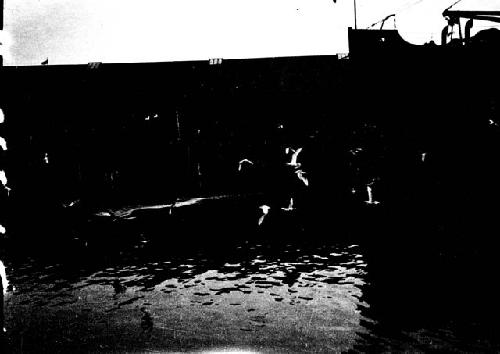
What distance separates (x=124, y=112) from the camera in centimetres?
1662

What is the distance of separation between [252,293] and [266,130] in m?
11.6

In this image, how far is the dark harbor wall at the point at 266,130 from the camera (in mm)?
12000

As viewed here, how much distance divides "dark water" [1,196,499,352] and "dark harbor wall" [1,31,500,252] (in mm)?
3250

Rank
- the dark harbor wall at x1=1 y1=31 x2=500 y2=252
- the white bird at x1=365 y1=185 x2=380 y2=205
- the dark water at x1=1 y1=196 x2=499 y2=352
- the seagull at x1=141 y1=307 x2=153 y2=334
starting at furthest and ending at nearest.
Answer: the white bird at x1=365 y1=185 x2=380 y2=205, the dark harbor wall at x1=1 y1=31 x2=500 y2=252, the seagull at x1=141 y1=307 x2=153 y2=334, the dark water at x1=1 y1=196 x2=499 y2=352

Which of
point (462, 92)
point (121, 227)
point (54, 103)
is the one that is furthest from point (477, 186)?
point (54, 103)

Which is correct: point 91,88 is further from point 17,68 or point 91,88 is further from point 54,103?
point 17,68

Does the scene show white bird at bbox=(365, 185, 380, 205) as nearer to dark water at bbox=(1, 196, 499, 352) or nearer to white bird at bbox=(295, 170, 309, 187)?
white bird at bbox=(295, 170, 309, 187)

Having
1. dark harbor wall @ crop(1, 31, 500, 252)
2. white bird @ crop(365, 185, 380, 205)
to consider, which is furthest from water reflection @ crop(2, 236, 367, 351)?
white bird @ crop(365, 185, 380, 205)

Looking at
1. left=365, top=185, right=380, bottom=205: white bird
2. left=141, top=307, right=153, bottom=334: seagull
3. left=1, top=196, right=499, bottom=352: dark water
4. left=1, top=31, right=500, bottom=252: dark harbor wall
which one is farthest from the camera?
left=365, top=185, right=380, bottom=205: white bird

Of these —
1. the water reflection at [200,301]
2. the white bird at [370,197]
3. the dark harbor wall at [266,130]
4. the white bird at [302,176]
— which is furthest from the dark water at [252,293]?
the white bird at [302,176]

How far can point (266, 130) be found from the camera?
55.7ft

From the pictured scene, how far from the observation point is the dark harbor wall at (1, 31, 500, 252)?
12.0m

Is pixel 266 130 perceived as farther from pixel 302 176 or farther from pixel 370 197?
pixel 370 197

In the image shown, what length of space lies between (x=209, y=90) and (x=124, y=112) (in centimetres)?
378
